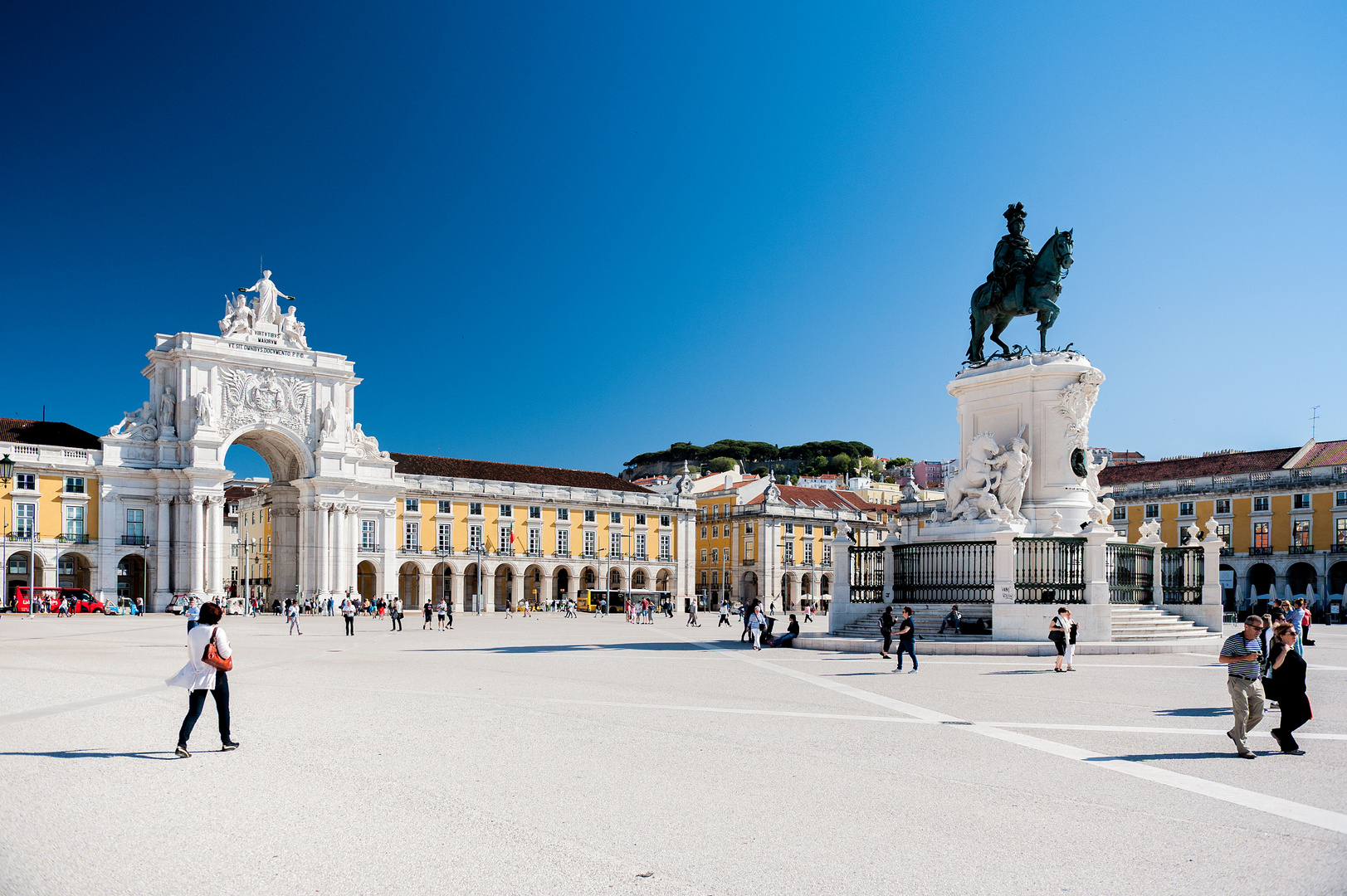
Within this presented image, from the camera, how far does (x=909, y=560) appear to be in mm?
23312

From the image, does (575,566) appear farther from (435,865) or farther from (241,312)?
(435,865)

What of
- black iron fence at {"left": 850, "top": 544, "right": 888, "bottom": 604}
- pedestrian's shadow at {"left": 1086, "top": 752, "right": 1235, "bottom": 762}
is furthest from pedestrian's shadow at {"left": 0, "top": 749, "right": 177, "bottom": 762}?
black iron fence at {"left": 850, "top": 544, "right": 888, "bottom": 604}

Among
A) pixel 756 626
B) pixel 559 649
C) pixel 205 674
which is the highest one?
pixel 205 674

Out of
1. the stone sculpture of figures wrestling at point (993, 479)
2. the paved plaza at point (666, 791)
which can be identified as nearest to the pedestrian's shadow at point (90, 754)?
the paved plaza at point (666, 791)

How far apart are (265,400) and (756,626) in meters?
49.2

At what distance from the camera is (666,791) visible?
758cm

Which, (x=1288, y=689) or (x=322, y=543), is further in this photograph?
(x=322, y=543)

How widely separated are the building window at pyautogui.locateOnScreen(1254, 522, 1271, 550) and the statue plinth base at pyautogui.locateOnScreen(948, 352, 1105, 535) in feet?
163

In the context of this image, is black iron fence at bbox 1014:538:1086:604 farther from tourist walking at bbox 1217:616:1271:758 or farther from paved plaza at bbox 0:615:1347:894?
tourist walking at bbox 1217:616:1271:758

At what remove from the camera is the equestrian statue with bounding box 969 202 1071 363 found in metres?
23.4

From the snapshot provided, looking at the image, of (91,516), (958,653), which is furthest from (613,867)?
(91,516)

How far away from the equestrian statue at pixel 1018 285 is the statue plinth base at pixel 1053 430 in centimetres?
88

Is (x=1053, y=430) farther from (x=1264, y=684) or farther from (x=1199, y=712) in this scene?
(x=1264, y=684)

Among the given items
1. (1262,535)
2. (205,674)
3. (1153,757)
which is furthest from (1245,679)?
(1262,535)
